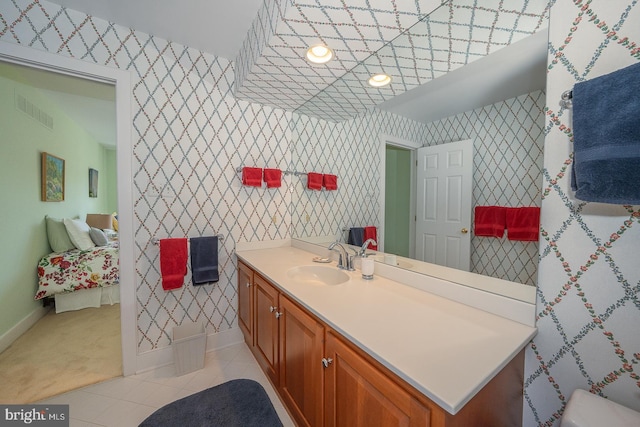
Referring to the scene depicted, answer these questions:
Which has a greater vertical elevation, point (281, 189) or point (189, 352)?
point (281, 189)

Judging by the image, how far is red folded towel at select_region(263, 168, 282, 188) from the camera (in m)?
2.22

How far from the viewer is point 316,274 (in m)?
1.76

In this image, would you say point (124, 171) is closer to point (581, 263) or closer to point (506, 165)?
point (506, 165)

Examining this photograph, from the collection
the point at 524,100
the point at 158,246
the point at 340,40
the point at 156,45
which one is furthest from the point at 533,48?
the point at 158,246

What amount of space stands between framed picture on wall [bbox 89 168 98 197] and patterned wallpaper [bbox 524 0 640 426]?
20.9ft

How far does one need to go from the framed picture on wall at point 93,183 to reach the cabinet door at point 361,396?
19.0 feet

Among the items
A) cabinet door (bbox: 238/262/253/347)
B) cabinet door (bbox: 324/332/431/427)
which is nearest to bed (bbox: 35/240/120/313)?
cabinet door (bbox: 238/262/253/347)

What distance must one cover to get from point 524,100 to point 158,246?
239 centimetres

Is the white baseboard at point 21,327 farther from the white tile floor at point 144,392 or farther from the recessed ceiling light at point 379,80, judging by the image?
the recessed ceiling light at point 379,80

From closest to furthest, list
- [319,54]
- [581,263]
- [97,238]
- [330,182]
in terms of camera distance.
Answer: [581,263]
[319,54]
[330,182]
[97,238]

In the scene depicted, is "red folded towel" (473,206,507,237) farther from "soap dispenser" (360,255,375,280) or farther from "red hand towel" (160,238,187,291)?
"red hand towel" (160,238,187,291)

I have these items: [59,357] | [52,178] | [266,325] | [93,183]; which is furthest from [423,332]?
[93,183]

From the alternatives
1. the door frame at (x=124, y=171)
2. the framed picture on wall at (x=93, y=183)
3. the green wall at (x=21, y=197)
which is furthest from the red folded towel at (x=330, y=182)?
the framed picture on wall at (x=93, y=183)

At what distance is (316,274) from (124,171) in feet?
5.17
